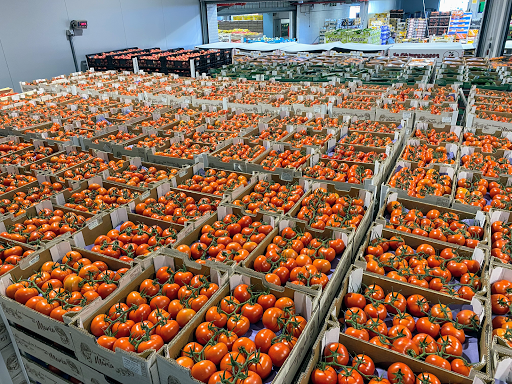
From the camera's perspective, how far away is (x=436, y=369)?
1.61m

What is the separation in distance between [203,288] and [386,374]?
1.12m

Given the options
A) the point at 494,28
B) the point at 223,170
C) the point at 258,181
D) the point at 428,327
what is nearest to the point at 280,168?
the point at 258,181

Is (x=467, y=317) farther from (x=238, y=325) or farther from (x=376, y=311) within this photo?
(x=238, y=325)

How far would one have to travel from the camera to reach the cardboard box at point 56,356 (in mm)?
1963

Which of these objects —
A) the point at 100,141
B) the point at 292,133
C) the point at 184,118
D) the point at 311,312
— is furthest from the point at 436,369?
the point at 184,118

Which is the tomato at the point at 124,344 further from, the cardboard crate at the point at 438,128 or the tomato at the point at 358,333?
the cardboard crate at the point at 438,128

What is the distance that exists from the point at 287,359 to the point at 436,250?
152cm

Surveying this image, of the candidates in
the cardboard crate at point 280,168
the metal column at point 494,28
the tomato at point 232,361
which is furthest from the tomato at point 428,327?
the metal column at point 494,28

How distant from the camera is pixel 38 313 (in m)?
1.99

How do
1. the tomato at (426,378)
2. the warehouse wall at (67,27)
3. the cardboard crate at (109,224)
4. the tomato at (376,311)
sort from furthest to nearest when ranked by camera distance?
the warehouse wall at (67,27), the cardboard crate at (109,224), the tomato at (376,311), the tomato at (426,378)

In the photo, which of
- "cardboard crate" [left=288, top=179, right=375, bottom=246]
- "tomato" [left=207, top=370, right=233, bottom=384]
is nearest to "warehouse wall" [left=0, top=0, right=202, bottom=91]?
"cardboard crate" [left=288, top=179, right=375, bottom=246]

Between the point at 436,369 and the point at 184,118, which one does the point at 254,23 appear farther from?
the point at 436,369

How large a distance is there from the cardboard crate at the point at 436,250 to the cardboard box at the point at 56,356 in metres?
1.73

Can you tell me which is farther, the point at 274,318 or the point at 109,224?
the point at 109,224
